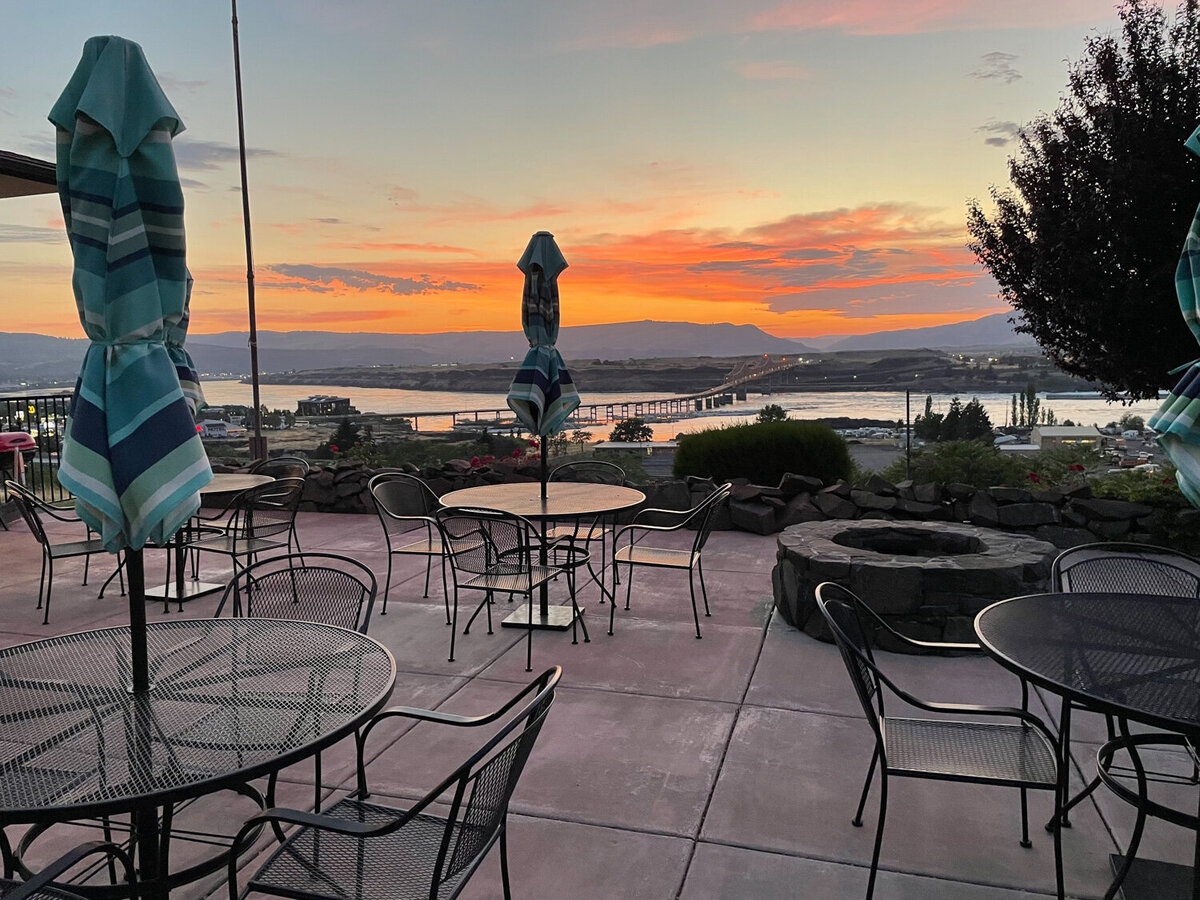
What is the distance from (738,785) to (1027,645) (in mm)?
1128

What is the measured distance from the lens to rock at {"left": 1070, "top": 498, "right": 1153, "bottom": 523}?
6301 millimetres

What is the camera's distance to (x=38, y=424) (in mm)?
9008

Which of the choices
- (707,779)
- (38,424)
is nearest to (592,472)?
(707,779)

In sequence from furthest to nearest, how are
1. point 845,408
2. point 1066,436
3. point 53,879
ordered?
point 845,408, point 1066,436, point 53,879

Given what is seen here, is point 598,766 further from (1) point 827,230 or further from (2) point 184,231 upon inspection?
(1) point 827,230

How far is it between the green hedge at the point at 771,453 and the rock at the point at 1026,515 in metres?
1.63

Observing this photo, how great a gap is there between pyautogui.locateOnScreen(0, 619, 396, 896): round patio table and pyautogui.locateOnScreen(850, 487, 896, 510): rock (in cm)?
555

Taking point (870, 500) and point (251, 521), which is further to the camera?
point (870, 500)

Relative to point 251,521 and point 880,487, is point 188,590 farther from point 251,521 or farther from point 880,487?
point 880,487

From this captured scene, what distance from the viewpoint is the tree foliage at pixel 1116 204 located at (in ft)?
21.1

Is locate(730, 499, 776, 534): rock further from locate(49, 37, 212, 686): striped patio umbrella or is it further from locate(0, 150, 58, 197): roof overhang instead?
locate(0, 150, 58, 197): roof overhang

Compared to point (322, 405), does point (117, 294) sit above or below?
above

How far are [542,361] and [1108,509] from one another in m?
4.90

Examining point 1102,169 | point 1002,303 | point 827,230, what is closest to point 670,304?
point 827,230
